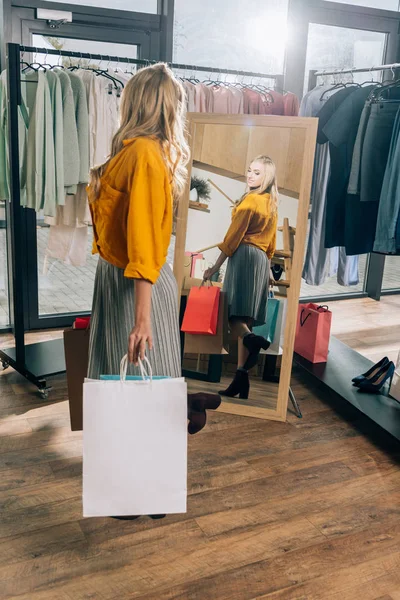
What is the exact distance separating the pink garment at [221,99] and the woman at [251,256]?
112cm

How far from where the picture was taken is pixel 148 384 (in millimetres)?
1681

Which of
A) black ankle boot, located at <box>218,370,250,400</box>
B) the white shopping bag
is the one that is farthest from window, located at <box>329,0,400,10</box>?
the white shopping bag

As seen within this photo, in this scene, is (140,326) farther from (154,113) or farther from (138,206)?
(154,113)

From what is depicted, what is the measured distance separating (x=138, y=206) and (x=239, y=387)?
151 centimetres

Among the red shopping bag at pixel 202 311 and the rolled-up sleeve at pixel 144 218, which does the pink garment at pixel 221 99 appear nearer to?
the red shopping bag at pixel 202 311

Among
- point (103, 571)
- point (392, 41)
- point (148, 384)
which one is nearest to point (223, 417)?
point (103, 571)

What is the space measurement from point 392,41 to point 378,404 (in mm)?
3203

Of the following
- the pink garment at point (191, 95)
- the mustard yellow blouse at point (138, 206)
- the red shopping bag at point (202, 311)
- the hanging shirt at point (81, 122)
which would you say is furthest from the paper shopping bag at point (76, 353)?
the pink garment at point (191, 95)

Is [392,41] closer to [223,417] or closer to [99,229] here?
[223,417]

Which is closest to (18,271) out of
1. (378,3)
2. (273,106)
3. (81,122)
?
(81,122)

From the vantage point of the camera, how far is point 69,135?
3.32m

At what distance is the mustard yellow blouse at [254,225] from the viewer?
2.78 metres

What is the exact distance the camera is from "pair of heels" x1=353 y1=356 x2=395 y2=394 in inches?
123

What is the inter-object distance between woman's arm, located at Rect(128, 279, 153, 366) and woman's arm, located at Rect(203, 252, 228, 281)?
1.12 metres
